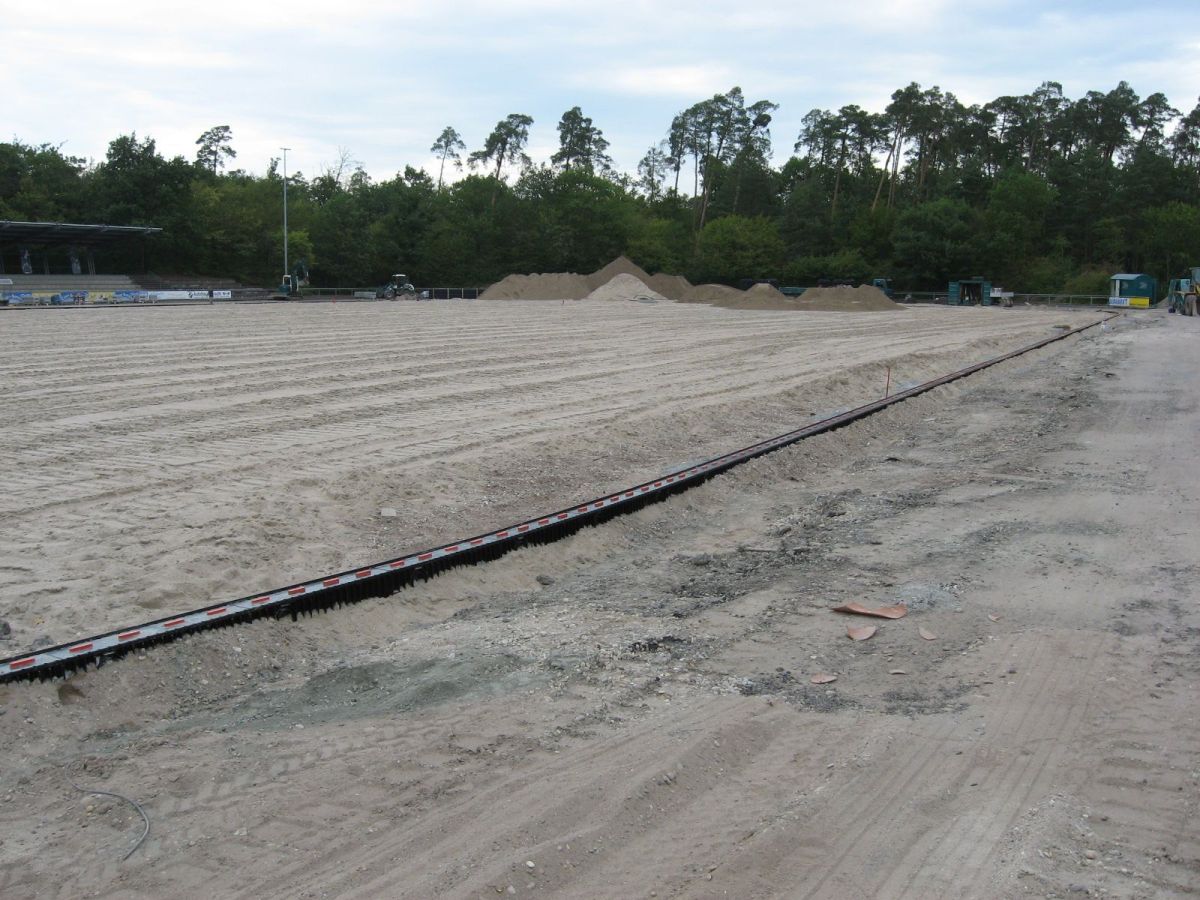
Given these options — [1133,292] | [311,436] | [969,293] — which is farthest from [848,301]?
[311,436]

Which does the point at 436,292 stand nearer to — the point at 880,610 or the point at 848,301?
the point at 848,301

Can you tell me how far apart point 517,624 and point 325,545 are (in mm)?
2362

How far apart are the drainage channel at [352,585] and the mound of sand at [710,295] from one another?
5253 centimetres

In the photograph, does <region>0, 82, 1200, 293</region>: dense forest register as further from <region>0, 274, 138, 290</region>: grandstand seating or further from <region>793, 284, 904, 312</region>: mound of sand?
<region>793, 284, 904, 312</region>: mound of sand

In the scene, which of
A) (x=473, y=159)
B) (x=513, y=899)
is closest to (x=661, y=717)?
(x=513, y=899)

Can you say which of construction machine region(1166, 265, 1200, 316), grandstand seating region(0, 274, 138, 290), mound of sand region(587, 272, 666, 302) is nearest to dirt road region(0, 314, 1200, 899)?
mound of sand region(587, 272, 666, 302)

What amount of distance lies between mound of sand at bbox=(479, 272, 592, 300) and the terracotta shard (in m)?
61.4

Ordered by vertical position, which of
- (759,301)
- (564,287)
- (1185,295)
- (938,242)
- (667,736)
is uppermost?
(938,242)

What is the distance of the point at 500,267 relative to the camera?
91.1 metres

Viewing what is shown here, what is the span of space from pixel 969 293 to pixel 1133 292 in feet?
38.0

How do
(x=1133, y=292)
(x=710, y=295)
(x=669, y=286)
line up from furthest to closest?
(x=1133, y=292), (x=669, y=286), (x=710, y=295)

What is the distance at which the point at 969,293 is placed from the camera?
7950 cm

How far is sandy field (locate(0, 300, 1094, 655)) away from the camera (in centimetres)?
791

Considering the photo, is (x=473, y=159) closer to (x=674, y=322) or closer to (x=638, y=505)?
(x=674, y=322)
